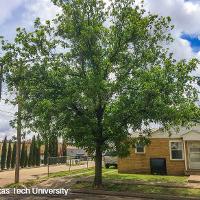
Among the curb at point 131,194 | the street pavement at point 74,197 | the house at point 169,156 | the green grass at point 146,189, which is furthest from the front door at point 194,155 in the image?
the street pavement at point 74,197

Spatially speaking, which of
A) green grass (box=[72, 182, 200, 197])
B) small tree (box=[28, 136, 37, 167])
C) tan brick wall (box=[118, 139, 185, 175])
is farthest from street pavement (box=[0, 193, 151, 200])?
small tree (box=[28, 136, 37, 167])

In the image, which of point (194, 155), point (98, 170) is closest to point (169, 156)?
point (194, 155)

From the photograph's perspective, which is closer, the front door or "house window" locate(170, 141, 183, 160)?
the front door

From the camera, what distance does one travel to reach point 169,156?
1159 inches

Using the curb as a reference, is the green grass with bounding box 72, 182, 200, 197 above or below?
above

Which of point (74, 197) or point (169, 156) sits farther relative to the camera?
point (169, 156)

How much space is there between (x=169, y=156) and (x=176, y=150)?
32.8 inches

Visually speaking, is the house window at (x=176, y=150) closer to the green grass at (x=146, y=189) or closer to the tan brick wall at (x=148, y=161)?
the tan brick wall at (x=148, y=161)

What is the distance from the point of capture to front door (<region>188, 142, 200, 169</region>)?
93.8ft

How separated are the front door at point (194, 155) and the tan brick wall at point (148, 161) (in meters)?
0.76

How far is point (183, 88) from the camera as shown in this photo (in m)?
19.5

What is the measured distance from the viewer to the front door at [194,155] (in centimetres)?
2858

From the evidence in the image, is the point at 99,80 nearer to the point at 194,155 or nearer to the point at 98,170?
the point at 98,170

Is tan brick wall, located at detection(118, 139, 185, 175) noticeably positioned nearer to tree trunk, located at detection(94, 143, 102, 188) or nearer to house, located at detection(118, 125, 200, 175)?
house, located at detection(118, 125, 200, 175)
